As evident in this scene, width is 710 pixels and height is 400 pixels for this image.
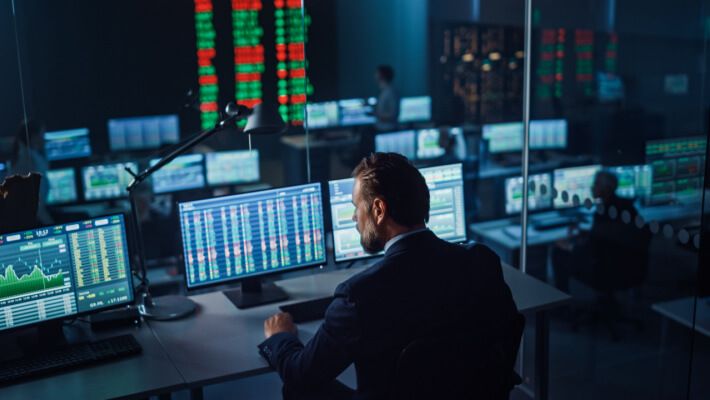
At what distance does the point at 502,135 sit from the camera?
21.2 ft

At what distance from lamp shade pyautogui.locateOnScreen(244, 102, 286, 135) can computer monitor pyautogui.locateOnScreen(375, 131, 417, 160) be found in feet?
12.8

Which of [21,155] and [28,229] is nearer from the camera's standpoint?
[28,229]

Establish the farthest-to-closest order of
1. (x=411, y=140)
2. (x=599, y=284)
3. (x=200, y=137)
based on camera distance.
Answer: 1. (x=411, y=140)
2. (x=599, y=284)
3. (x=200, y=137)

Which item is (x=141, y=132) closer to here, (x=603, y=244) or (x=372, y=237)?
(x=603, y=244)

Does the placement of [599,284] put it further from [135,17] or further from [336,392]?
[135,17]

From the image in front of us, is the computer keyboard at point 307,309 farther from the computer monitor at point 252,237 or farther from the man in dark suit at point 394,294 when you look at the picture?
the man in dark suit at point 394,294

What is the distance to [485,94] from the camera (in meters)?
7.78

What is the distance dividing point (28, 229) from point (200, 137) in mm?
722

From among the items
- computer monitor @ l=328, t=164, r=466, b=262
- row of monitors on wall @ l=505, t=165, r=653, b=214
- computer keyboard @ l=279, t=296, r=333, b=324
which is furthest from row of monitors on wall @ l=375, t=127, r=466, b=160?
computer keyboard @ l=279, t=296, r=333, b=324

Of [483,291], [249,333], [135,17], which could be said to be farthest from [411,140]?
[483,291]

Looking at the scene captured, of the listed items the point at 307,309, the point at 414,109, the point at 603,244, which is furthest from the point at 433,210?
the point at 414,109

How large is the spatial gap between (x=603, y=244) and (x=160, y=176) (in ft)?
10.2

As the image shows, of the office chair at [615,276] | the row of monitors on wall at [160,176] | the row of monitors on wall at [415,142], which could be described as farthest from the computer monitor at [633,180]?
the row of monitors on wall at [160,176]

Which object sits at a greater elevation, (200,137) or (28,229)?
(200,137)
